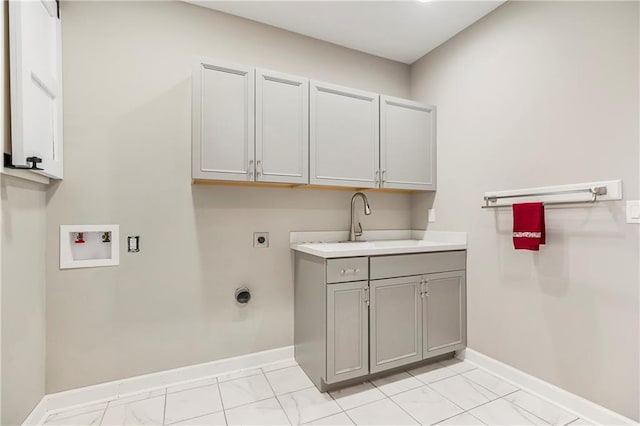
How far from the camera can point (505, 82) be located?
2207 millimetres

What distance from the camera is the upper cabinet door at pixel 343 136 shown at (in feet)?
7.39

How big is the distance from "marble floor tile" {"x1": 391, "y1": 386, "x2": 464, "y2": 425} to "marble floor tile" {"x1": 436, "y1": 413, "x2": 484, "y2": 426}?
0.03 meters

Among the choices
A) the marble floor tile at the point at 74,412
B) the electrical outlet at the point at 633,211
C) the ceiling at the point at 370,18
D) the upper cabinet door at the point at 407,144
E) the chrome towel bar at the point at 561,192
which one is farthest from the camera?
the upper cabinet door at the point at 407,144

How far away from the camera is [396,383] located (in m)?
2.15

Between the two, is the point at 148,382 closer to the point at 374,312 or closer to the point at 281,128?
the point at 374,312

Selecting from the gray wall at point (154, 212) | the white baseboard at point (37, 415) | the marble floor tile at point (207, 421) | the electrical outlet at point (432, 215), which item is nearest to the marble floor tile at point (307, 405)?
the marble floor tile at point (207, 421)

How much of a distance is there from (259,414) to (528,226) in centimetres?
194

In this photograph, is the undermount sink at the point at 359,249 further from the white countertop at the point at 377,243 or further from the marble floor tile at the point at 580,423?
the marble floor tile at the point at 580,423

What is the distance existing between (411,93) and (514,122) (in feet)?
3.71

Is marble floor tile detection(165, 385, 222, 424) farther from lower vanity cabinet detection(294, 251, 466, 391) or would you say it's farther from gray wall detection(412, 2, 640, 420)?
gray wall detection(412, 2, 640, 420)

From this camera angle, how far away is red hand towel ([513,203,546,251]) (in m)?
1.89

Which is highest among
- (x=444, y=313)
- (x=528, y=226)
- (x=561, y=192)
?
(x=561, y=192)

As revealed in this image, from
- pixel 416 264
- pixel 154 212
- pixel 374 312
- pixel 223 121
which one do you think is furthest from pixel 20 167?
pixel 416 264

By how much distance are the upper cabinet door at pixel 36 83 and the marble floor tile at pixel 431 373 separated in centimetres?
257
